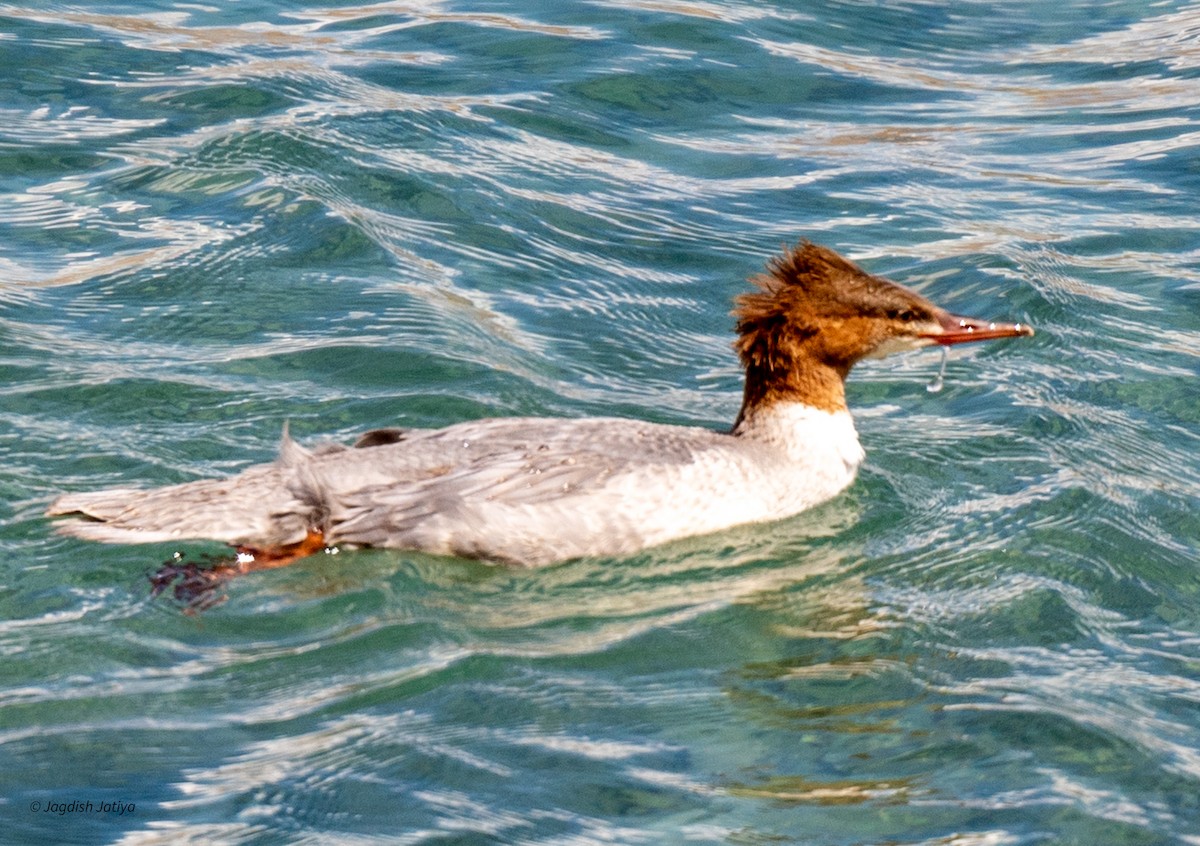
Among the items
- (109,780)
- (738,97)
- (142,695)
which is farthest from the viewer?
(738,97)

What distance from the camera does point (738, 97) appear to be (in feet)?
43.8

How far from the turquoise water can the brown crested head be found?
60 cm

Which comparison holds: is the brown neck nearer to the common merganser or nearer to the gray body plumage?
the common merganser

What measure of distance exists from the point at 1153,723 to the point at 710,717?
1.60 m

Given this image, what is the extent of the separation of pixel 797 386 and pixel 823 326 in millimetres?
313

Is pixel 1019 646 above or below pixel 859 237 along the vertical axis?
below

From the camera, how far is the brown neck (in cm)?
793

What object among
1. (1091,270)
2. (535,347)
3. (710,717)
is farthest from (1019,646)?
(1091,270)

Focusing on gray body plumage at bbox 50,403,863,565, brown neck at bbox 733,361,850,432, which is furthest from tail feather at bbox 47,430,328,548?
brown neck at bbox 733,361,850,432

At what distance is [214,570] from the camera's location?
6930 millimetres

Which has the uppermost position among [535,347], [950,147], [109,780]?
[950,147]

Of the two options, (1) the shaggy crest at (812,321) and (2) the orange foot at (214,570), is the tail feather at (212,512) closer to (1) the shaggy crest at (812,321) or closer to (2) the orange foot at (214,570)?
(2) the orange foot at (214,570)

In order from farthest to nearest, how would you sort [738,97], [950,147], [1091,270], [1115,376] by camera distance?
[738,97]
[950,147]
[1091,270]
[1115,376]

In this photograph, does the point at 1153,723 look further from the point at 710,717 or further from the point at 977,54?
the point at 977,54
